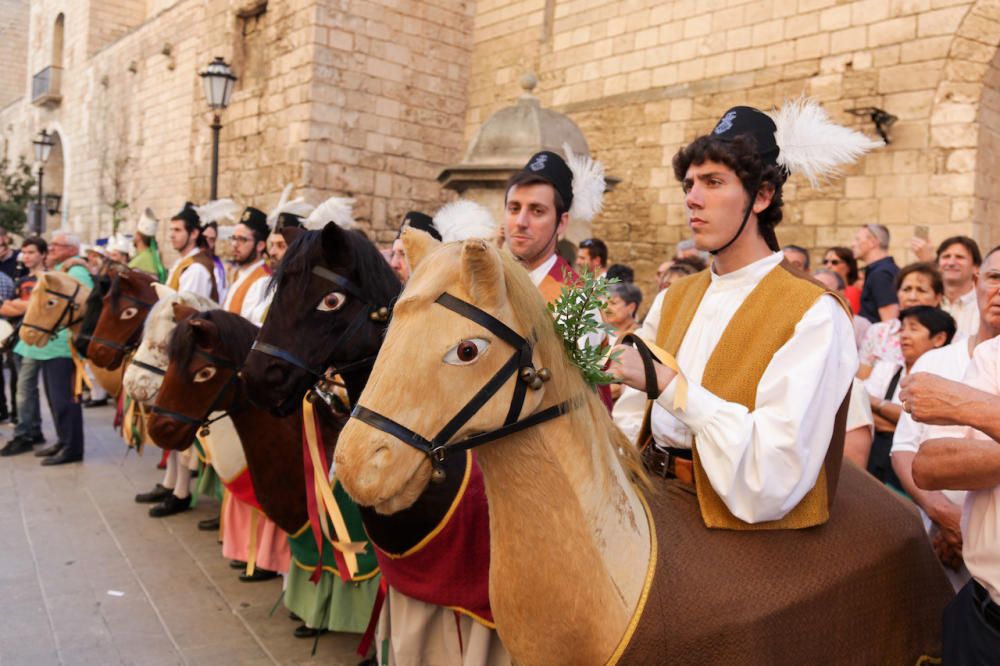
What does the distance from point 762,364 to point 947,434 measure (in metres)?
0.68

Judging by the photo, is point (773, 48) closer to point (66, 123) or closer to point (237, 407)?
point (237, 407)

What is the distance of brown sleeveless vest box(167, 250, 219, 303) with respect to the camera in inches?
309

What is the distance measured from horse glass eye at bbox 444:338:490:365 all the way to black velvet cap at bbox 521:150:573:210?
188 centimetres

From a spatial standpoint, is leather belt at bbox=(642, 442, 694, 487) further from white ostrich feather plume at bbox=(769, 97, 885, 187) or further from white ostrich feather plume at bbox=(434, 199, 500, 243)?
white ostrich feather plume at bbox=(434, 199, 500, 243)

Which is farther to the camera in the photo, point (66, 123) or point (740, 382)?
point (66, 123)

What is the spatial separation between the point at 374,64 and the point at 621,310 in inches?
379

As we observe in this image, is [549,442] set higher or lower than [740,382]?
lower

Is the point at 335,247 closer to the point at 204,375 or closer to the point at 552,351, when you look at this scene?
the point at 204,375

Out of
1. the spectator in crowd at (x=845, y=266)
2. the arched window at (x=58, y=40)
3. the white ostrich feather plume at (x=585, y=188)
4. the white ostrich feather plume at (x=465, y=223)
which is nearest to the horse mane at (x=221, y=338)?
the white ostrich feather plume at (x=465, y=223)

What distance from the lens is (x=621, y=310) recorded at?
5.46 m

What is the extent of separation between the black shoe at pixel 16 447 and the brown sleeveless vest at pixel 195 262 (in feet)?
8.84

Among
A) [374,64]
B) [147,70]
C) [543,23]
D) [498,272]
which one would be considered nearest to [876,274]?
[498,272]

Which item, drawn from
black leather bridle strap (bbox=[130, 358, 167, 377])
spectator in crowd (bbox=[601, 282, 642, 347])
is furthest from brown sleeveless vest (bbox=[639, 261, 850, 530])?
black leather bridle strap (bbox=[130, 358, 167, 377])

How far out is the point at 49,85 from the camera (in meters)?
32.2
